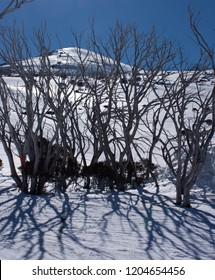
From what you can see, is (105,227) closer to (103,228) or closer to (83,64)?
(103,228)

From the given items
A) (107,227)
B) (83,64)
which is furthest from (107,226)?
(83,64)

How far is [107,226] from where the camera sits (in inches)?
216

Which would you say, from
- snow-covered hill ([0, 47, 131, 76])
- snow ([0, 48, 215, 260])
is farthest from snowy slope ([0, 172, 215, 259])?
snow-covered hill ([0, 47, 131, 76])

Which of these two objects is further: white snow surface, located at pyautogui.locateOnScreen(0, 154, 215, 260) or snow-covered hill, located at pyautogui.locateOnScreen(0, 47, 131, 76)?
snow-covered hill, located at pyautogui.locateOnScreen(0, 47, 131, 76)

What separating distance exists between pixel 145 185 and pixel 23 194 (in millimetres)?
3641

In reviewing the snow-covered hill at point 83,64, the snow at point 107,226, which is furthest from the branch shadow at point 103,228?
the snow-covered hill at point 83,64

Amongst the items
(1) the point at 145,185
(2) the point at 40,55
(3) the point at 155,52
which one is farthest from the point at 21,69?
(1) the point at 145,185

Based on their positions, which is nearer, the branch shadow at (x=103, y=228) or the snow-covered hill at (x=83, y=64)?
the branch shadow at (x=103, y=228)

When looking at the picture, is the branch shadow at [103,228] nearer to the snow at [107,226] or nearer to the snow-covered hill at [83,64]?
the snow at [107,226]

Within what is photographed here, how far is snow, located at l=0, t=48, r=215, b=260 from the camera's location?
4.20 metres

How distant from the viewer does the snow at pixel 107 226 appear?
4.20 m

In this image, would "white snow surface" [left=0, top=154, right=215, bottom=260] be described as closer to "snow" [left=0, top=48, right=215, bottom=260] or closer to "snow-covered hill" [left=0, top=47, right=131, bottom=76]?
"snow" [left=0, top=48, right=215, bottom=260]

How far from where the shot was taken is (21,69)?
7.89m
